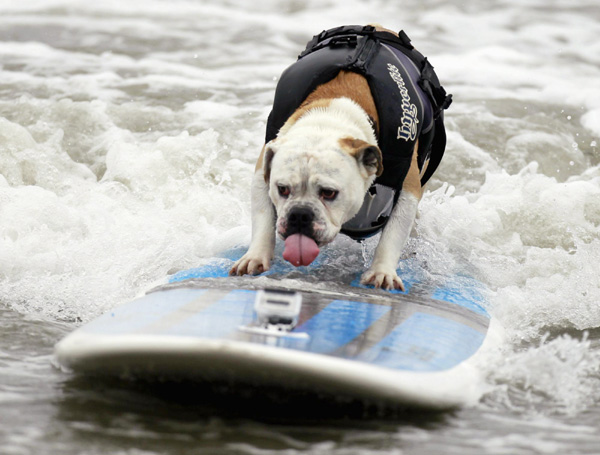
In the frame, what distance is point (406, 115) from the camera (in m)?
4.32

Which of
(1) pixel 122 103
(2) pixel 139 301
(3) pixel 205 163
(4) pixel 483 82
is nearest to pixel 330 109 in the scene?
(2) pixel 139 301

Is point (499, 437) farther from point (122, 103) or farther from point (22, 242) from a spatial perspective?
point (122, 103)

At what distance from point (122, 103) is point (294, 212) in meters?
5.81

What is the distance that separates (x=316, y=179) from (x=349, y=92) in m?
0.69

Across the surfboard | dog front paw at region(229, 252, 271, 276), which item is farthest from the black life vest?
the surfboard

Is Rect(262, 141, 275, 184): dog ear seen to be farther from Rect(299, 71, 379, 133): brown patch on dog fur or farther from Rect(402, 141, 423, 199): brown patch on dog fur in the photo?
Rect(402, 141, 423, 199): brown patch on dog fur

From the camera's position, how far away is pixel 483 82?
1131 cm

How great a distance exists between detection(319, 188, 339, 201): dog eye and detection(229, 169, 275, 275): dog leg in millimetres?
442

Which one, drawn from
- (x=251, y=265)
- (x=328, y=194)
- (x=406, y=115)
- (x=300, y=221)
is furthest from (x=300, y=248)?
(x=406, y=115)

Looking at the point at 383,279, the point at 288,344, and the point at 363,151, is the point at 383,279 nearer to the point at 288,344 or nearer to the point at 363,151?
the point at 363,151

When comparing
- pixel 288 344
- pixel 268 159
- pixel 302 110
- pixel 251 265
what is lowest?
pixel 288 344

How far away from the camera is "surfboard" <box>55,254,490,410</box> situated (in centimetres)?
273

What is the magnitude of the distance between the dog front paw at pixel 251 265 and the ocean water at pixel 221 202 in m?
0.62

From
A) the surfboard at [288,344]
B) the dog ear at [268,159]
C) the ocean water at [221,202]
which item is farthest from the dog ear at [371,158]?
the ocean water at [221,202]
